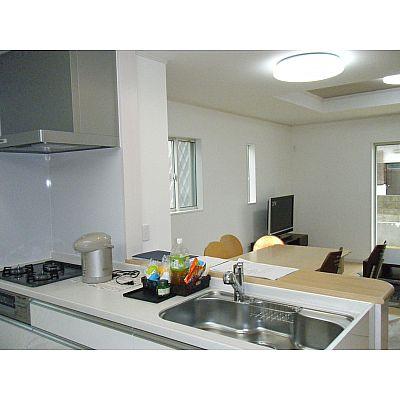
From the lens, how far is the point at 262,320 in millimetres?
1718

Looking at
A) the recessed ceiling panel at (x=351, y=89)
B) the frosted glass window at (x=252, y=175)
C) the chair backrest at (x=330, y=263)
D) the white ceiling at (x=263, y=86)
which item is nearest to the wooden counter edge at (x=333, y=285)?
Result: the chair backrest at (x=330, y=263)

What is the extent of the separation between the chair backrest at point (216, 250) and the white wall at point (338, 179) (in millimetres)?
3574

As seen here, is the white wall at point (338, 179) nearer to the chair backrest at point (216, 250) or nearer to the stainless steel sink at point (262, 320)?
the chair backrest at point (216, 250)

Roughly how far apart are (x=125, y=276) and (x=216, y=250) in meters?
1.38

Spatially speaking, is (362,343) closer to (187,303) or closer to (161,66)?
(187,303)

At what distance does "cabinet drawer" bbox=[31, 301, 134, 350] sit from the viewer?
61.3 inches

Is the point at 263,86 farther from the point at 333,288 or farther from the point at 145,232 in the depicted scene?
the point at 333,288

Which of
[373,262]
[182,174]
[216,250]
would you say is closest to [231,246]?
[216,250]

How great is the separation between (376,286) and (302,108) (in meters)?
3.67

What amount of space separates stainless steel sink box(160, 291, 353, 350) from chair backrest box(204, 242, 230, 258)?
1.47 m

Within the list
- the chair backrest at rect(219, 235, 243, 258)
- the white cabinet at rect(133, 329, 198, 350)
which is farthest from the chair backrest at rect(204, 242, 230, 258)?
the white cabinet at rect(133, 329, 198, 350)

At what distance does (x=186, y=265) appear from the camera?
1.86 metres

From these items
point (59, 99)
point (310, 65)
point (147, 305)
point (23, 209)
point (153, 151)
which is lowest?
point (147, 305)
